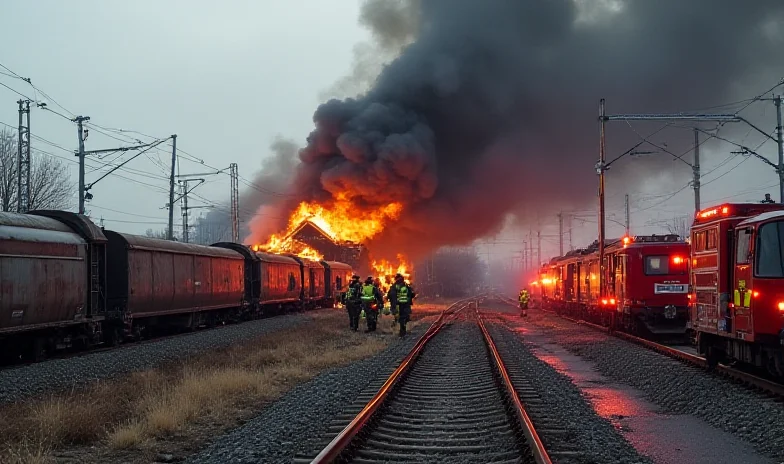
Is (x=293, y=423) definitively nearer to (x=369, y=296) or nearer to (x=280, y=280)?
(x=369, y=296)

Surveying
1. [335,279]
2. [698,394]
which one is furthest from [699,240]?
[335,279]

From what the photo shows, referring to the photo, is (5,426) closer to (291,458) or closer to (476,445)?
(291,458)

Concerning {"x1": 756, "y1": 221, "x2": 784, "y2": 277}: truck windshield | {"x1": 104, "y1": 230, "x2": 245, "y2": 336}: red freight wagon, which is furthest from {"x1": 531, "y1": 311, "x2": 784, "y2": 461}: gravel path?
{"x1": 104, "y1": 230, "x2": 245, "y2": 336}: red freight wagon

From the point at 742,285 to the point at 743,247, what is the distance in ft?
1.87

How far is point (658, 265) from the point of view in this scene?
72.8 feet

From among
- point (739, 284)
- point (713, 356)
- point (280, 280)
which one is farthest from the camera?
point (280, 280)

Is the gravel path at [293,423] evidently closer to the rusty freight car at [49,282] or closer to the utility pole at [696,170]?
the rusty freight car at [49,282]

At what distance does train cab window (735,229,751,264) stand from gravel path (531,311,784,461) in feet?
6.32

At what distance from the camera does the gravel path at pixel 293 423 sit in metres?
7.45

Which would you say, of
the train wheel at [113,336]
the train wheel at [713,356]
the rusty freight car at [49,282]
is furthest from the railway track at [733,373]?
the train wheel at [113,336]

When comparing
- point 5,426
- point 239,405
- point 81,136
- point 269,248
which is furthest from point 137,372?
point 269,248

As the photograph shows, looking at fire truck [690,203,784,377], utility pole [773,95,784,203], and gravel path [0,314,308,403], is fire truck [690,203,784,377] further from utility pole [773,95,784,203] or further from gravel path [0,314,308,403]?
utility pole [773,95,784,203]

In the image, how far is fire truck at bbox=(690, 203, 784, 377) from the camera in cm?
1062

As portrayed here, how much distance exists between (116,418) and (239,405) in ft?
6.03
